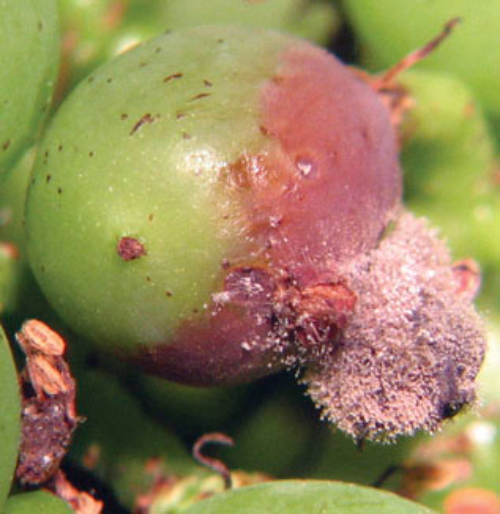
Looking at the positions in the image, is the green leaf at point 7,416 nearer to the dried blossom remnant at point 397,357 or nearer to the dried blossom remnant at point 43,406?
the dried blossom remnant at point 43,406

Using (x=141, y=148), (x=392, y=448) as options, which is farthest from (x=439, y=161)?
(x=141, y=148)

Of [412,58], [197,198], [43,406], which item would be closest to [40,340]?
[43,406]

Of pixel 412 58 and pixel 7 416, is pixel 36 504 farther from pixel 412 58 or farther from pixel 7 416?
pixel 412 58

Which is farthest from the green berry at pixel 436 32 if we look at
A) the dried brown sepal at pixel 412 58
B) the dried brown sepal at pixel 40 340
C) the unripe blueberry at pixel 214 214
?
the dried brown sepal at pixel 40 340

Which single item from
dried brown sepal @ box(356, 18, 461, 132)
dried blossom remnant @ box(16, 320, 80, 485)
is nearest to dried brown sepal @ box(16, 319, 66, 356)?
dried blossom remnant @ box(16, 320, 80, 485)

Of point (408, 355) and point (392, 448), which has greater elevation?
point (408, 355)

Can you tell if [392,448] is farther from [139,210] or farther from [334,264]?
[139,210]
